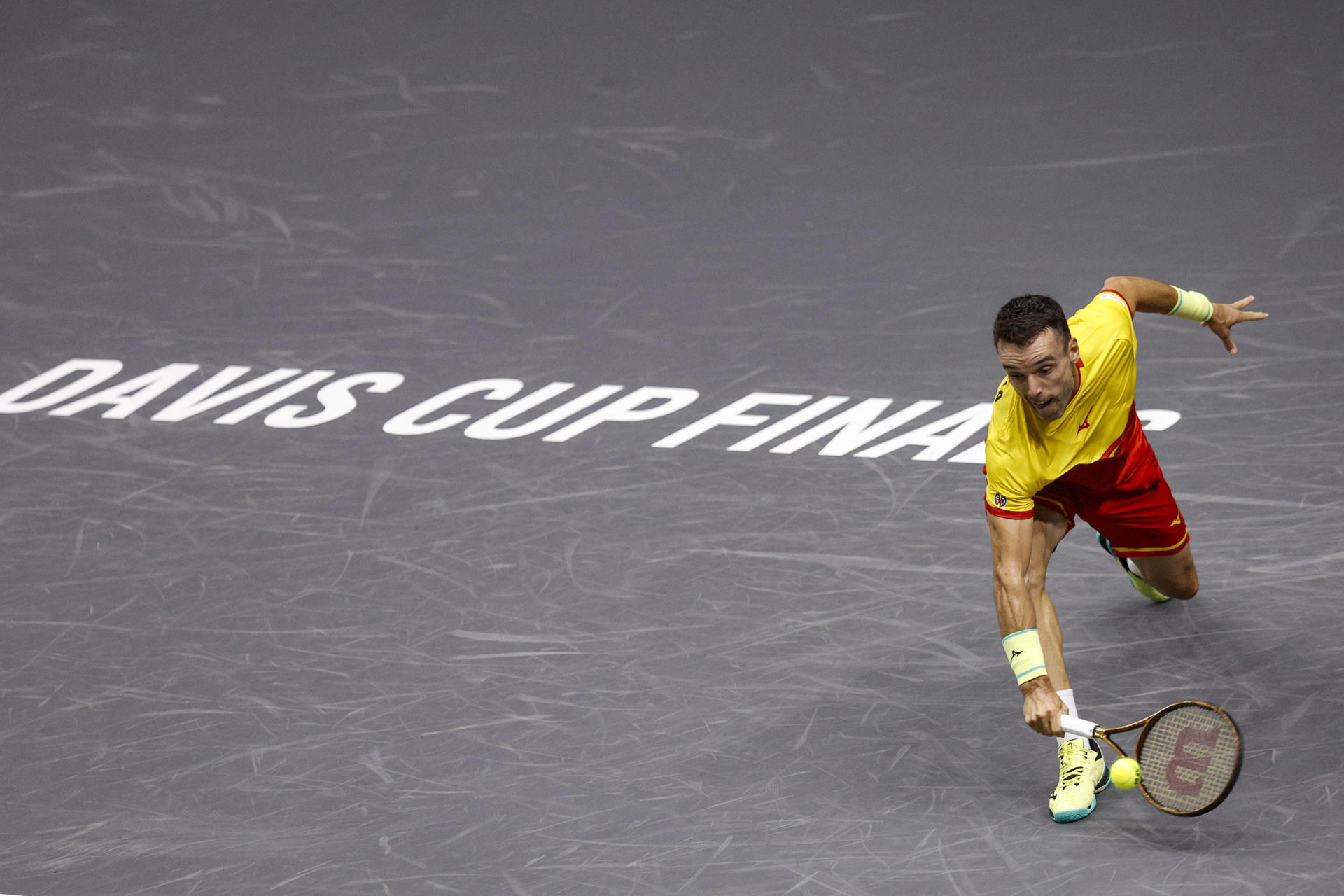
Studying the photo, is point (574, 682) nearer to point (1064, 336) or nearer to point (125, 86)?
point (1064, 336)

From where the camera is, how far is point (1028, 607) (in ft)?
14.4

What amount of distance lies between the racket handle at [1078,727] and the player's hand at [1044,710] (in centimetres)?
1

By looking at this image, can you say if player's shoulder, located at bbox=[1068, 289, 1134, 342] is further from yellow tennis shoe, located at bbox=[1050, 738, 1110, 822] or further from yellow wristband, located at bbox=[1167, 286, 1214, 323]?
yellow tennis shoe, located at bbox=[1050, 738, 1110, 822]

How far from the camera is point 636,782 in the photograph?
476 centimetres

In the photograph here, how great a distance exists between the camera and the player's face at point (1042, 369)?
14.0 ft

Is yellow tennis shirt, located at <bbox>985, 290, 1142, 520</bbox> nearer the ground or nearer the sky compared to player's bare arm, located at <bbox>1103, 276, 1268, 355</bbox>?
nearer the ground

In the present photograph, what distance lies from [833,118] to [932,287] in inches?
70.2

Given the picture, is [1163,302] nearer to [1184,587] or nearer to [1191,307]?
[1191,307]

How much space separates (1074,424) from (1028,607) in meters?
0.60

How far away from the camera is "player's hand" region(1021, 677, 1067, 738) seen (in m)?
4.16

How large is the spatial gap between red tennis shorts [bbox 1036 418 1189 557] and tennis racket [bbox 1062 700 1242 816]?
85cm

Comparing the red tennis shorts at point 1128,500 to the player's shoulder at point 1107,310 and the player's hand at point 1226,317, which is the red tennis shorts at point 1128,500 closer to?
the player's shoulder at point 1107,310

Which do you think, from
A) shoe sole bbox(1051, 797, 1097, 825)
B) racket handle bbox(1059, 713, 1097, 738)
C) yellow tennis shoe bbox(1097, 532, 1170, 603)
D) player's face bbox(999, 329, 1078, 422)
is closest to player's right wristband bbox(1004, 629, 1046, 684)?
racket handle bbox(1059, 713, 1097, 738)

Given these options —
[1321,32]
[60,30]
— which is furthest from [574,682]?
[60,30]
